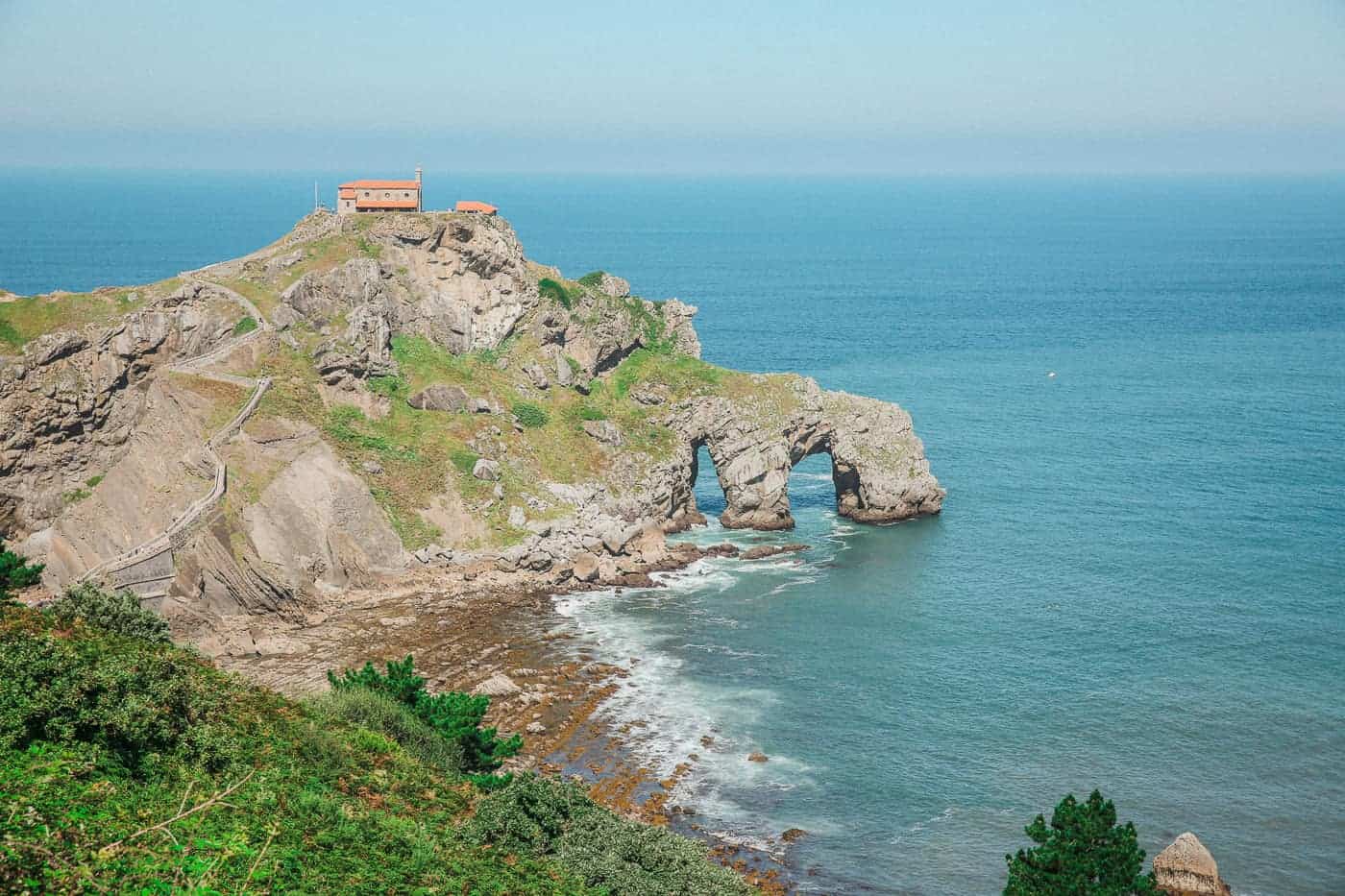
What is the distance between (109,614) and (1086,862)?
29.3 m

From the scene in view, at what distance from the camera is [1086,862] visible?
35.6m

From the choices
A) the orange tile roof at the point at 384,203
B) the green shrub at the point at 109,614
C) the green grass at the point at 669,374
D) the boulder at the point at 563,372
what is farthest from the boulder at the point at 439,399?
the green shrub at the point at 109,614

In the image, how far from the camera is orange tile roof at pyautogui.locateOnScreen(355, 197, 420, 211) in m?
87.9

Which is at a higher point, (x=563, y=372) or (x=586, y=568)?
(x=563, y=372)

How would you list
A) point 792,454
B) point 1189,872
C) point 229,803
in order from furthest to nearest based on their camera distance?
point 792,454 → point 1189,872 → point 229,803

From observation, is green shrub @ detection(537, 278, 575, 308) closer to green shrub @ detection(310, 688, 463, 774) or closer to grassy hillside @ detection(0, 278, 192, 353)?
grassy hillside @ detection(0, 278, 192, 353)

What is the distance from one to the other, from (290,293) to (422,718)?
42476mm

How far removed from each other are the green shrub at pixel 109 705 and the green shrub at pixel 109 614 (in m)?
6.22

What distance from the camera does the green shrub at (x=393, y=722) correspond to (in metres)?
36.9

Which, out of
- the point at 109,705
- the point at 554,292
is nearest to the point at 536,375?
the point at 554,292

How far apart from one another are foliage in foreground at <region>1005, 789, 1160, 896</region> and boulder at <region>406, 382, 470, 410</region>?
5001cm

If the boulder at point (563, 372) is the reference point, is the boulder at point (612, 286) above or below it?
above

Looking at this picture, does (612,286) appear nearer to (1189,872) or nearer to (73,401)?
(73,401)

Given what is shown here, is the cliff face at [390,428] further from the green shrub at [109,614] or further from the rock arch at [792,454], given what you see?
the green shrub at [109,614]
